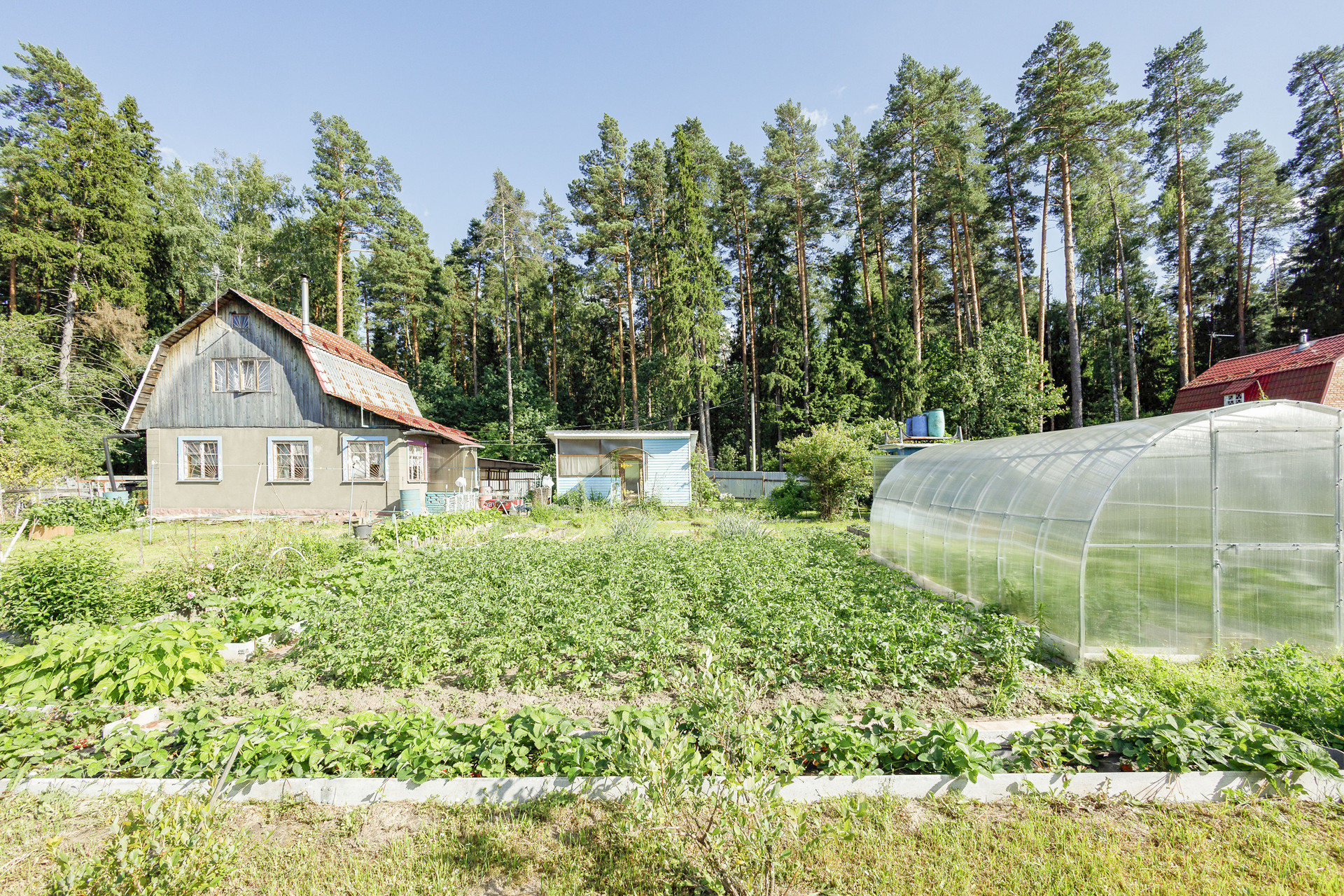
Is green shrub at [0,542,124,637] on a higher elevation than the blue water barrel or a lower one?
lower

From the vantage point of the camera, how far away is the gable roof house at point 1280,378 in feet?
54.3

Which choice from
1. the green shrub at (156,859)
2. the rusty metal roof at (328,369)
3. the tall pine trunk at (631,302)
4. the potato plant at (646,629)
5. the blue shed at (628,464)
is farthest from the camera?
the tall pine trunk at (631,302)

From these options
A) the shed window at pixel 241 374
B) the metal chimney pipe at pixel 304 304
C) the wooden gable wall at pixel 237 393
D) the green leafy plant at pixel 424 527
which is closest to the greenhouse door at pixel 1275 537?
the green leafy plant at pixel 424 527

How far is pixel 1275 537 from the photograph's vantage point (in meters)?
5.38

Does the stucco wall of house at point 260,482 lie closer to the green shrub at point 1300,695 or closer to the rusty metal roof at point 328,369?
the rusty metal roof at point 328,369

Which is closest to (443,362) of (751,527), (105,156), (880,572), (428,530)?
(105,156)

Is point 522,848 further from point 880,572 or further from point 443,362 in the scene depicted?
point 443,362

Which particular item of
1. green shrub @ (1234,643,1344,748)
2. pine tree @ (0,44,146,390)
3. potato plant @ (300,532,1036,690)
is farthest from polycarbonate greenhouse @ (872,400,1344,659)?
pine tree @ (0,44,146,390)

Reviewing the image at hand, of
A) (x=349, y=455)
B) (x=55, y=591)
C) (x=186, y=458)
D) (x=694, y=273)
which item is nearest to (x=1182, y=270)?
(x=694, y=273)

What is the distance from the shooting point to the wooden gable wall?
17.4m

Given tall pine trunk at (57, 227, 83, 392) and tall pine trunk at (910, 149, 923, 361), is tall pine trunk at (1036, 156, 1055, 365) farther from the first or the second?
tall pine trunk at (57, 227, 83, 392)

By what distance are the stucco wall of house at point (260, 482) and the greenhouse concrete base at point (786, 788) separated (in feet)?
48.5

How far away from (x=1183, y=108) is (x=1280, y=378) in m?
11.1

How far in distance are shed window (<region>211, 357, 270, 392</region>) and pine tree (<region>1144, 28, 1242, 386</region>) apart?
33917 millimetres
